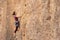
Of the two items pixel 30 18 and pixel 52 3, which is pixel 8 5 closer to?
pixel 30 18

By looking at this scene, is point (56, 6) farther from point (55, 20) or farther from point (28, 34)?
point (28, 34)

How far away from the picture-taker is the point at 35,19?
1951 millimetres

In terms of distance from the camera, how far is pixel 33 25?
6.46ft

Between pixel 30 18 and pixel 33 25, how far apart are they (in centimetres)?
8

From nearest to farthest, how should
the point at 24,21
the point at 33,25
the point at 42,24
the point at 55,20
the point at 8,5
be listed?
the point at 55,20, the point at 42,24, the point at 33,25, the point at 24,21, the point at 8,5

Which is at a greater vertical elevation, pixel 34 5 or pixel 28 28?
pixel 34 5

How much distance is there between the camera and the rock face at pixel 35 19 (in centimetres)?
173

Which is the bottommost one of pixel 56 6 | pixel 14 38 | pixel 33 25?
pixel 14 38

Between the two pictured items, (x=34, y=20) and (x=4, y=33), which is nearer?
(x=34, y=20)

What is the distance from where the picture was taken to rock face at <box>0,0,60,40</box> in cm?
173

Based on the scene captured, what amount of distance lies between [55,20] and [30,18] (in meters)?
0.36

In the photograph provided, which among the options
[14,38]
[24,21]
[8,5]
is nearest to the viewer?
[24,21]

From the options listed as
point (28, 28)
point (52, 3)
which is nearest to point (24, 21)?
point (28, 28)

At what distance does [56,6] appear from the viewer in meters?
1.72
